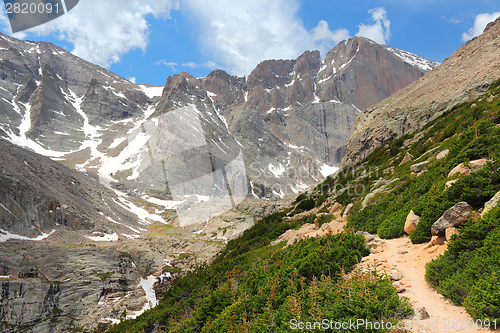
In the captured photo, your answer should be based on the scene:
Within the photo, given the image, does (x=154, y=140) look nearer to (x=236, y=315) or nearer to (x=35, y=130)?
(x=35, y=130)

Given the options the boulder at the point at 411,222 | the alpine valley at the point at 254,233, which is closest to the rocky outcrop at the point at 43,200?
the alpine valley at the point at 254,233

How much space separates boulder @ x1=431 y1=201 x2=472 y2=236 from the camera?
702 cm

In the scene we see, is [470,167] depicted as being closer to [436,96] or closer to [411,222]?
[411,222]

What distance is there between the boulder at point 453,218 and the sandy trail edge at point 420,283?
1.55 ft

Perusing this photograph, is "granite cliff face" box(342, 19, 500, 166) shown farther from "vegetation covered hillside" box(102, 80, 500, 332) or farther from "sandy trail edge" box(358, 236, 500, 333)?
"sandy trail edge" box(358, 236, 500, 333)

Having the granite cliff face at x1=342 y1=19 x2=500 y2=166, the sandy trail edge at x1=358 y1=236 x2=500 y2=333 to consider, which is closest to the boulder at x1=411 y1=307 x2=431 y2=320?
the sandy trail edge at x1=358 y1=236 x2=500 y2=333

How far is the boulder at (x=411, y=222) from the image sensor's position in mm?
9133

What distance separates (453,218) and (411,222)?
2187 millimetres

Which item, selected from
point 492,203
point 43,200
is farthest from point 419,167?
point 43,200

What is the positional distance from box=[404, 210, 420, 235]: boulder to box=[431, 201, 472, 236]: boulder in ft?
4.93

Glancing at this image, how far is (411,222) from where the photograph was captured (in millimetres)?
9273

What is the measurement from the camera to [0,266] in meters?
31.9

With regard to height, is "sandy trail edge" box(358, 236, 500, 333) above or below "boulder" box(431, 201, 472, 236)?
below

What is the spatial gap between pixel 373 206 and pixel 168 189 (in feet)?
411
